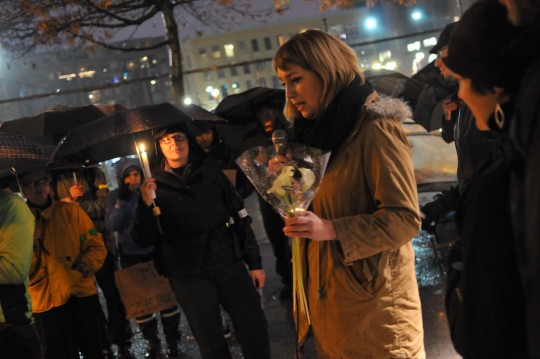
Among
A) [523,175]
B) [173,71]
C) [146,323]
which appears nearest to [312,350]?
[146,323]

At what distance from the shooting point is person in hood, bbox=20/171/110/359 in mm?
4742

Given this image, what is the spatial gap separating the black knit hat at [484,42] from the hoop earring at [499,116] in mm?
69

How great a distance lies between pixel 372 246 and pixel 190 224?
7.24 feet

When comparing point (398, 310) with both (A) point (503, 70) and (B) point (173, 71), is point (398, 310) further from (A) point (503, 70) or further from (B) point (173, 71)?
(B) point (173, 71)

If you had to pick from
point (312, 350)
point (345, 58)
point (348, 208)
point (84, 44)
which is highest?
point (84, 44)

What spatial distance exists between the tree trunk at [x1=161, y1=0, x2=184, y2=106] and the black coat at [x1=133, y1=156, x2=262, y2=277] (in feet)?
22.9

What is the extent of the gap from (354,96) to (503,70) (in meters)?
1.23

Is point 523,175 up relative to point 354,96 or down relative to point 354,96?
down

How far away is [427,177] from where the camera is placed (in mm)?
7691

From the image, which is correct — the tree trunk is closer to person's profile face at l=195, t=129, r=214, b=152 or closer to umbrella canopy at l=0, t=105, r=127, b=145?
umbrella canopy at l=0, t=105, r=127, b=145

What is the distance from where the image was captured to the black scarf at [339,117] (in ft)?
8.24

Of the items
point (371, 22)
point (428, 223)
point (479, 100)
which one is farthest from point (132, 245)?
point (371, 22)

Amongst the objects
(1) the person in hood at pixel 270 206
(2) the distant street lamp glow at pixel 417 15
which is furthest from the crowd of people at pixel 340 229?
(2) the distant street lamp glow at pixel 417 15

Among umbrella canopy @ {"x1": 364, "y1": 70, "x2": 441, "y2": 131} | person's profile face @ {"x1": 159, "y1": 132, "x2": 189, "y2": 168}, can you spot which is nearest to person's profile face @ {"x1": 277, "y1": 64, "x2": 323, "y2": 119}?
person's profile face @ {"x1": 159, "y1": 132, "x2": 189, "y2": 168}
